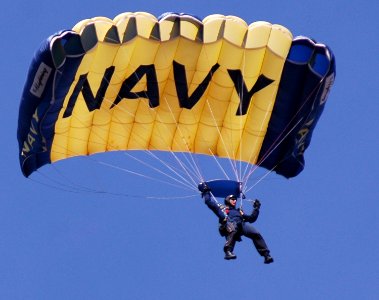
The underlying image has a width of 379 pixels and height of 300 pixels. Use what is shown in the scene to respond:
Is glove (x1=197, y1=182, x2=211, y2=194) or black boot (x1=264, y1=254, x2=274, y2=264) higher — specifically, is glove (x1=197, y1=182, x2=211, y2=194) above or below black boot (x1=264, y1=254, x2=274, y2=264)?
above

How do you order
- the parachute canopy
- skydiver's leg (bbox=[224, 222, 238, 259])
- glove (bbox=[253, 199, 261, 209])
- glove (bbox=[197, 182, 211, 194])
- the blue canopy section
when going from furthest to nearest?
1. the blue canopy section
2. glove (bbox=[197, 182, 211, 194])
3. the parachute canopy
4. glove (bbox=[253, 199, 261, 209])
5. skydiver's leg (bbox=[224, 222, 238, 259])

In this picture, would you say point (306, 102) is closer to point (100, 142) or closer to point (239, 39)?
point (239, 39)

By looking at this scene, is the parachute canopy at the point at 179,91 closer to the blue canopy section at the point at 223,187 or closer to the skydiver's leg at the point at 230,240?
the blue canopy section at the point at 223,187

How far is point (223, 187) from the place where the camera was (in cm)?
3262

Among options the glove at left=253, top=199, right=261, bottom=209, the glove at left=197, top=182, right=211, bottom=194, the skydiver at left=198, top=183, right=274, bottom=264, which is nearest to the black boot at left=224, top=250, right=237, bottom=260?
the skydiver at left=198, top=183, right=274, bottom=264

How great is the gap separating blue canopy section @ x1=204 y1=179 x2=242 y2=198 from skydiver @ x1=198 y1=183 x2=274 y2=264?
44cm

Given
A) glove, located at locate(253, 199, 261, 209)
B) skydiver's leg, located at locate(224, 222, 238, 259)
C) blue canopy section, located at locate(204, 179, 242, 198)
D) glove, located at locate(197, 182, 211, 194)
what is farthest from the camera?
blue canopy section, located at locate(204, 179, 242, 198)

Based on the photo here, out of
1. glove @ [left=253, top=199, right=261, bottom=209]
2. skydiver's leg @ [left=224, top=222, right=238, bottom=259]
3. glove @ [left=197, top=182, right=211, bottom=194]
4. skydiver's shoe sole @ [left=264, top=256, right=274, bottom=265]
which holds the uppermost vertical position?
glove @ [left=197, top=182, right=211, bottom=194]

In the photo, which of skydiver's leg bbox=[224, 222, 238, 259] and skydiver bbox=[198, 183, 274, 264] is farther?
skydiver bbox=[198, 183, 274, 264]

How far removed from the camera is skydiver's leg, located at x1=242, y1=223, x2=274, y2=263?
31.4m

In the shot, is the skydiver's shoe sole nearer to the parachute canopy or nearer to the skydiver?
the skydiver

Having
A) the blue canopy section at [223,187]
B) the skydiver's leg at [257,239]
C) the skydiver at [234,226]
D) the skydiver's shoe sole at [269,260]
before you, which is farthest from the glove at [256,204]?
the skydiver's shoe sole at [269,260]

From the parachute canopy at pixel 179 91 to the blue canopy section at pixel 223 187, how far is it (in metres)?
1.37

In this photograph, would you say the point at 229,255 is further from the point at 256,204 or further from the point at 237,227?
the point at 256,204
